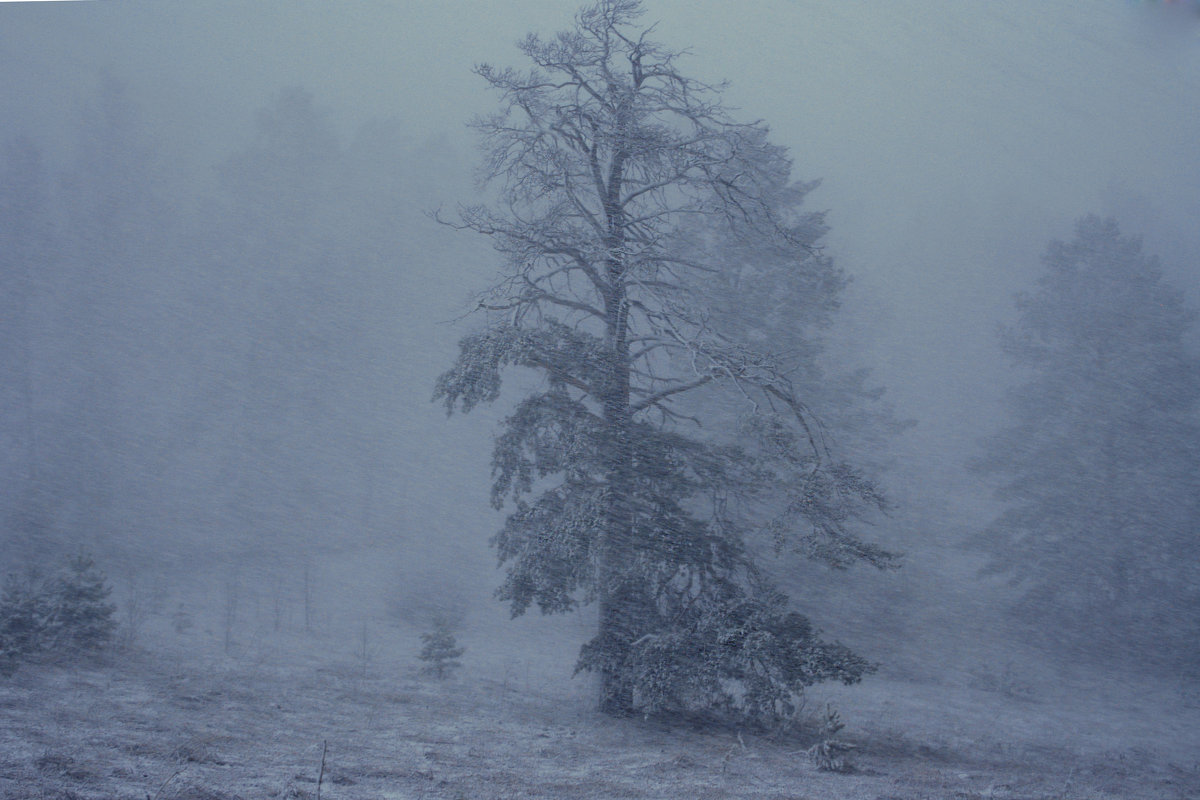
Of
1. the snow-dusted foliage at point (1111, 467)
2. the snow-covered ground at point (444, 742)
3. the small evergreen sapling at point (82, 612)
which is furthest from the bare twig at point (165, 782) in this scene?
the snow-dusted foliage at point (1111, 467)

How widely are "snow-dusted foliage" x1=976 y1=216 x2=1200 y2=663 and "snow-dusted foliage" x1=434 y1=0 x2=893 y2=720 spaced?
12.0 meters

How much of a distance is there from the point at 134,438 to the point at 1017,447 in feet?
85.6

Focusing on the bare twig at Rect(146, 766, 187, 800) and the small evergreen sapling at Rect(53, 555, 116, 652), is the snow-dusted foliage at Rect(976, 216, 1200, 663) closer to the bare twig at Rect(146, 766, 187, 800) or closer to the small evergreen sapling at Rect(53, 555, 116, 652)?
the bare twig at Rect(146, 766, 187, 800)

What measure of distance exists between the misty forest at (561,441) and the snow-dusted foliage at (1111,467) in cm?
9

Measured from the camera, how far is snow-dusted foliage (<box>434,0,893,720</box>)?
7.24 m

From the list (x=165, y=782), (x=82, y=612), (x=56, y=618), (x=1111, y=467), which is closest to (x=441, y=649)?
(x=82, y=612)

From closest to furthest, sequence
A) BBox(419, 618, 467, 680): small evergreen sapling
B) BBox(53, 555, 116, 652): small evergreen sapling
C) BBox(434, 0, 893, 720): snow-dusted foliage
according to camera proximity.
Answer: BBox(434, 0, 893, 720): snow-dusted foliage → BBox(53, 555, 116, 652): small evergreen sapling → BBox(419, 618, 467, 680): small evergreen sapling

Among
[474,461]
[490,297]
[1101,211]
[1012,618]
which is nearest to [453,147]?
[474,461]

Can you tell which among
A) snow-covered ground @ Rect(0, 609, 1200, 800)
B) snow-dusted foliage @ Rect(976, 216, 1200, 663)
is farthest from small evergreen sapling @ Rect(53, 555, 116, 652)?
snow-dusted foliage @ Rect(976, 216, 1200, 663)

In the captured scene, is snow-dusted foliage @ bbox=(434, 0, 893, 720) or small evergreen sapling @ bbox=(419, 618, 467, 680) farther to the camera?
small evergreen sapling @ bbox=(419, 618, 467, 680)

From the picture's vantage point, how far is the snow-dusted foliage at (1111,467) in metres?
15.6

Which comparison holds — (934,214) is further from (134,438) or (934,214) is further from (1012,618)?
(134,438)

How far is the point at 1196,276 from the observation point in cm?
2653

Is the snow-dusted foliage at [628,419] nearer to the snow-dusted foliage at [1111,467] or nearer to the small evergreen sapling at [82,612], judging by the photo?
the small evergreen sapling at [82,612]
